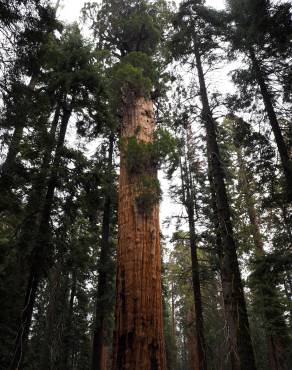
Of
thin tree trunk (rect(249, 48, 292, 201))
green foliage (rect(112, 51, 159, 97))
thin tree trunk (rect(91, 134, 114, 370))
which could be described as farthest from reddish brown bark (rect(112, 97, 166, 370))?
thin tree trunk (rect(91, 134, 114, 370))

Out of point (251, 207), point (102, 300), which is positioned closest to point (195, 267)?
point (102, 300)

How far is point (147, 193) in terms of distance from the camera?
4.10 metres

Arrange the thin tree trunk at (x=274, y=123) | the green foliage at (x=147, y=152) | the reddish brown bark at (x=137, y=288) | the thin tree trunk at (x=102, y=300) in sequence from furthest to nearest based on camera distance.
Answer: the thin tree trunk at (x=102, y=300), the thin tree trunk at (x=274, y=123), the green foliage at (x=147, y=152), the reddish brown bark at (x=137, y=288)

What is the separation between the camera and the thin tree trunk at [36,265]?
22.6 feet

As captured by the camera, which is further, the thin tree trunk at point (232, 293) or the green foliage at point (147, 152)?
the thin tree trunk at point (232, 293)

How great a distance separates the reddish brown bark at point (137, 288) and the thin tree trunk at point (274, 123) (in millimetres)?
6188

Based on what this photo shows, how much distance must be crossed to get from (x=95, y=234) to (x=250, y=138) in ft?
27.2

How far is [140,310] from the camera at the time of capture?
133 inches

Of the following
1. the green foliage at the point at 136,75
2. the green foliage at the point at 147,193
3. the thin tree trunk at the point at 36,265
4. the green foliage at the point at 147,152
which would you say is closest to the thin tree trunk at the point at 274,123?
the green foliage at the point at 136,75

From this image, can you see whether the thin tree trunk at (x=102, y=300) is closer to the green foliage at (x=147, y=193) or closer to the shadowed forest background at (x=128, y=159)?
the shadowed forest background at (x=128, y=159)

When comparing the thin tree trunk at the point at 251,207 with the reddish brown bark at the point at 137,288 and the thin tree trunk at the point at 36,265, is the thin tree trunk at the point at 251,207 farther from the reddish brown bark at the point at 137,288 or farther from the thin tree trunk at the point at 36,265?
the reddish brown bark at the point at 137,288

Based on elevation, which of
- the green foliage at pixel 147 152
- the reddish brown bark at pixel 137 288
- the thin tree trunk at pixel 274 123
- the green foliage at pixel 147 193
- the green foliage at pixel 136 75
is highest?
the thin tree trunk at pixel 274 123

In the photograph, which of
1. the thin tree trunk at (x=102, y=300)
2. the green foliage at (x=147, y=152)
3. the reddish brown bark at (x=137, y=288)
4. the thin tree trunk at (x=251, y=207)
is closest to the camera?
the reddish brown bark at (x=137, y=288)

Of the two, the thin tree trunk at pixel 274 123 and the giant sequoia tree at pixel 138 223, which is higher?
the thin tree trunk at pixel 274 123
